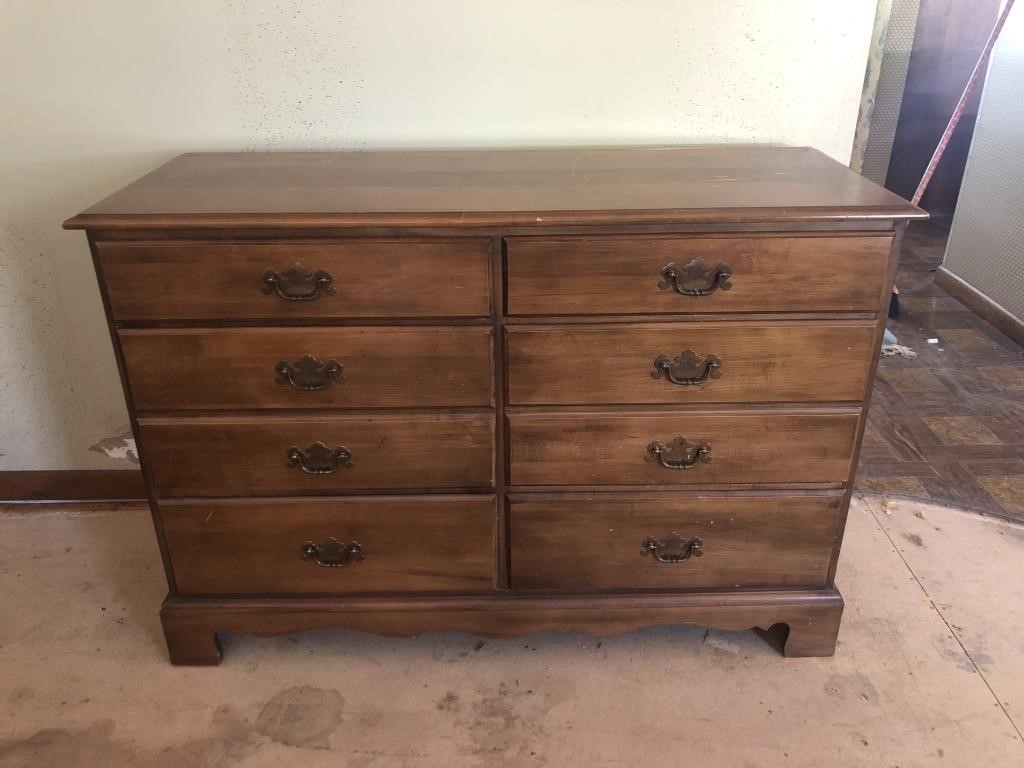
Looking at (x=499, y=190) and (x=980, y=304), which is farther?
(x=980, y=304)

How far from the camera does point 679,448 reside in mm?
1469

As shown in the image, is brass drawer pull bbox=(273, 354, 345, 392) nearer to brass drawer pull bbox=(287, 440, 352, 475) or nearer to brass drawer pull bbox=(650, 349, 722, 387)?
brass drawer pull bbox=(287, 440, 352, 475)

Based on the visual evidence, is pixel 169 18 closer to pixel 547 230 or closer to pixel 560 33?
pixel 560 33

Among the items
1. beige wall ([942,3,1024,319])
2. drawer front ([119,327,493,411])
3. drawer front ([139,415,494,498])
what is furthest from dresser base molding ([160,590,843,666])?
beige wall ([942,3,1024,319])

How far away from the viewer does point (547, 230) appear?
1.29 meters

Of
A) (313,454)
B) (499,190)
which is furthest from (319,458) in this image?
(499,190)

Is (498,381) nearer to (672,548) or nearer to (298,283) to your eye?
(298,283)

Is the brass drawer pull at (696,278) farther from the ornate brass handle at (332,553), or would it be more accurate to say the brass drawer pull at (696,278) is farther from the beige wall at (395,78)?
the ornate brass handle at (332,553)

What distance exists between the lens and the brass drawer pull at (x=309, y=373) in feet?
4.56

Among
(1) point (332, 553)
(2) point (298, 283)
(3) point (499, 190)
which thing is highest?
(3) point (499, 190)

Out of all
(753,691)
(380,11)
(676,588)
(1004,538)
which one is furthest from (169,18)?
(1004,538)

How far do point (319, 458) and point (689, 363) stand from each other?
67 centimetres

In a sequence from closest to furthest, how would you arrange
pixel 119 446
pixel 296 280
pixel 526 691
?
pixel 296 280, pixel 526 691, pixel 119 446

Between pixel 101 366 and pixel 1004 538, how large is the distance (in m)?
2.25
